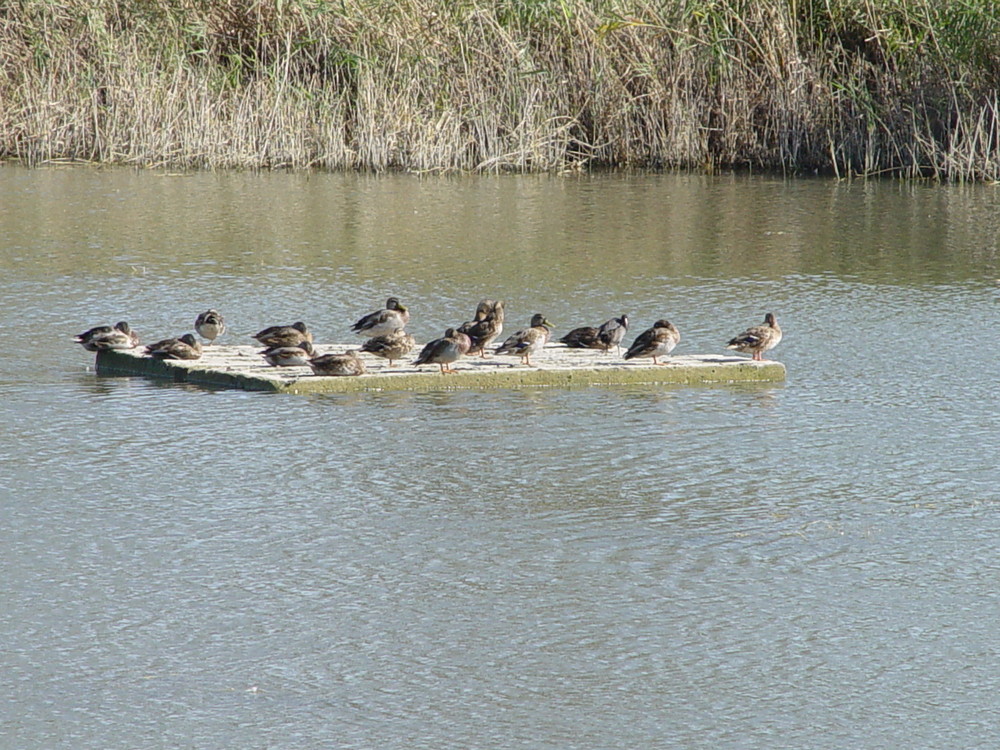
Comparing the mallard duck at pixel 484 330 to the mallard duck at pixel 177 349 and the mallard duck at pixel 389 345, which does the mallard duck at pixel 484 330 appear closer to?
the mallard duck at pixel 389 345

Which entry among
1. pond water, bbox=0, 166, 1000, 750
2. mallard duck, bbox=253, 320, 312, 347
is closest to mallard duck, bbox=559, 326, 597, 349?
pond water, bbox=0, 166, 1000, 750

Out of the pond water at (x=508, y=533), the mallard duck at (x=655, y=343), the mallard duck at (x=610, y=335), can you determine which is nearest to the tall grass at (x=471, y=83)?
the pond water at (x=508, y=533)

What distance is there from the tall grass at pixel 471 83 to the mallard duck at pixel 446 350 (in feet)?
36.5

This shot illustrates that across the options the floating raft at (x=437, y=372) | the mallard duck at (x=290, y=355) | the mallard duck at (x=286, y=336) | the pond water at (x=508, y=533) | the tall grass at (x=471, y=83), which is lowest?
the pond water at (x=508, y=533)

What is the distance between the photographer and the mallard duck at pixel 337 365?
9.65m

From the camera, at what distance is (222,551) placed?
21.5 feet

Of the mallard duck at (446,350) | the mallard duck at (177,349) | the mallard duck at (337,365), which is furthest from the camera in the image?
the mallard duck at (177,349)

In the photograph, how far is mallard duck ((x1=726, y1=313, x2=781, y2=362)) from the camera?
10328 mm

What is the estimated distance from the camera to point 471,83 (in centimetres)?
2062

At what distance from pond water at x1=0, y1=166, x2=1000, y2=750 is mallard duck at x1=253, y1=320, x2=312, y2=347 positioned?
0.70 metres

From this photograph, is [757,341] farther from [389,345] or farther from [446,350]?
[389,345]

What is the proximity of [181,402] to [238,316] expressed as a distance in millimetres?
2812

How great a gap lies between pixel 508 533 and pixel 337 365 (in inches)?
120

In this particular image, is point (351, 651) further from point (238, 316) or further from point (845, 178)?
point (845, 178)
